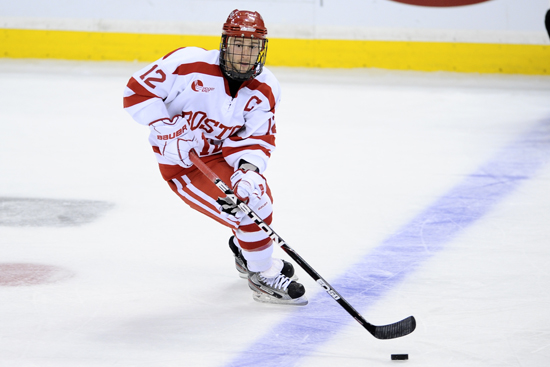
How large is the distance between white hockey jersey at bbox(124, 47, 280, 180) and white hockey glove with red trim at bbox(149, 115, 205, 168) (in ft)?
0.10

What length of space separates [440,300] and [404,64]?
4.57 m

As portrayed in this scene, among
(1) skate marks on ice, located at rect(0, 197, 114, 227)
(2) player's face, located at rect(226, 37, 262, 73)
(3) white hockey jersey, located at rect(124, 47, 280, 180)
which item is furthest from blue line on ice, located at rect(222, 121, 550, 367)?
(1) skate marks on ice, located at rect(0, 197, 114, 227)

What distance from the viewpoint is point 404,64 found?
654 cm

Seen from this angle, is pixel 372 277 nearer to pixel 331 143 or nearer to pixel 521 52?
pixel 331 143

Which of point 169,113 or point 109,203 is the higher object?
point 169,113

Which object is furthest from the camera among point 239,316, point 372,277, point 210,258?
point 210,258

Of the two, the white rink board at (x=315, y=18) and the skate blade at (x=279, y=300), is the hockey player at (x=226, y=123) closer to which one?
the skate blade at (x=279, y=300)

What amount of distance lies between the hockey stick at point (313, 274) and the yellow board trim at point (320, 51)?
463cm

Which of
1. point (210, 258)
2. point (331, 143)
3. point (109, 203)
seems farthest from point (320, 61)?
point (210, 258)

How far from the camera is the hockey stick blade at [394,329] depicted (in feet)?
6.41

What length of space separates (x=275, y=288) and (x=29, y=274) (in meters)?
0.85

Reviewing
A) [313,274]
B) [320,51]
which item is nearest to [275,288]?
[313,274]

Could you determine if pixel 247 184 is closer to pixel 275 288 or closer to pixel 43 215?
pixel 275 288

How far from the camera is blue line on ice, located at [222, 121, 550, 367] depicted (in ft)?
6.42
